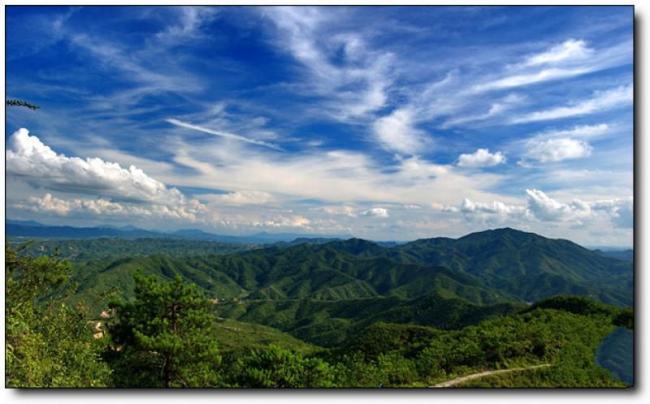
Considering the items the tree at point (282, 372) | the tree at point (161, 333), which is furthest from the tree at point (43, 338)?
the tree at point (282, 372)

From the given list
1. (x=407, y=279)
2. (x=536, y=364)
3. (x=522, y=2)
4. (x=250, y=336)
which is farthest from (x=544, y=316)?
(x=407, y=279)

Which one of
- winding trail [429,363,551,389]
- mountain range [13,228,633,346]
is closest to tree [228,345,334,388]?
winding trail [429,363,551,389]

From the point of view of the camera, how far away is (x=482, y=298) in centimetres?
14162

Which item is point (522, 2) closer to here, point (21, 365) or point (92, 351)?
point (92, 351)

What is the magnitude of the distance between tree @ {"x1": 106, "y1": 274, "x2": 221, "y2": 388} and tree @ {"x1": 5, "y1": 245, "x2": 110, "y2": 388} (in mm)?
413

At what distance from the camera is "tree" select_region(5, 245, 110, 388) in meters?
7.80

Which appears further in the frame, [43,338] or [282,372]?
[43,338]

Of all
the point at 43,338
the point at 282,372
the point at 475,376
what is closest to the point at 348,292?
the point at 475,376

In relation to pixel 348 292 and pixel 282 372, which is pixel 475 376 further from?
pixel 348 292

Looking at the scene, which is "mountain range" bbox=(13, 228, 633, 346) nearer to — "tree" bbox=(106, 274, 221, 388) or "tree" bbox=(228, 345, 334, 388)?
"tree" bbox=(106, 274, 221, 388)

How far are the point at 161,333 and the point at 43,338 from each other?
93.8 inches

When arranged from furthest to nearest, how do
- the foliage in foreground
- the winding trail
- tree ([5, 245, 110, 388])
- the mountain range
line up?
the mountain range, the winding trail, the foliage in foreground, tree ([5, 245, 110, 388])

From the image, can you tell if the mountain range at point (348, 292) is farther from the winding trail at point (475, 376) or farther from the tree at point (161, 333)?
the winding trail at point (475, 376)

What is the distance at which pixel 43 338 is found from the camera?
8094 mm
